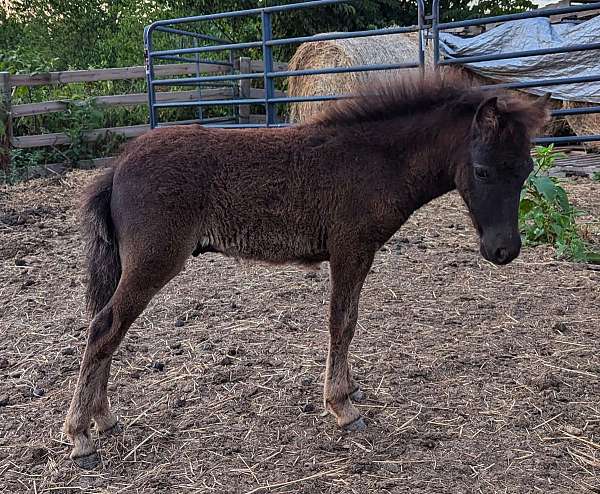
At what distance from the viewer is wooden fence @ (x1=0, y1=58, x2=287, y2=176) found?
10094mm

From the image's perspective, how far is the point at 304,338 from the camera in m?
4.40

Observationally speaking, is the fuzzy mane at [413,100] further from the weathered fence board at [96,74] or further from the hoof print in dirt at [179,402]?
the weathered fence board at [96,74]

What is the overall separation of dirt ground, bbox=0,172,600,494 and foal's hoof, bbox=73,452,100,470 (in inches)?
2.0

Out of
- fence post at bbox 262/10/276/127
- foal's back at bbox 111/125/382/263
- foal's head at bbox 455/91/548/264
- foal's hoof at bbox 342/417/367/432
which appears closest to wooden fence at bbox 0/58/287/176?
fence post at bbox 262/10/276/127

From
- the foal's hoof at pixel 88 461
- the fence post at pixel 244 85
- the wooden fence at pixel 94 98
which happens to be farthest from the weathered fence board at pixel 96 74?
the foal's hoof at pixel 88 461

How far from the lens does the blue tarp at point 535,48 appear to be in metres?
9.66

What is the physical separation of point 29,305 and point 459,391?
11.1ft

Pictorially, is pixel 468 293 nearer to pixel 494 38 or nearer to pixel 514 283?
pixel 514 283

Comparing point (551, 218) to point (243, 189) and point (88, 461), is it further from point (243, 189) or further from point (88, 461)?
point (88, 461)

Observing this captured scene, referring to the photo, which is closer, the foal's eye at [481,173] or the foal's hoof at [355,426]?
the foal's eye at [481,173]

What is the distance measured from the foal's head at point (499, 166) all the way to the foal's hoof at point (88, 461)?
2173mm

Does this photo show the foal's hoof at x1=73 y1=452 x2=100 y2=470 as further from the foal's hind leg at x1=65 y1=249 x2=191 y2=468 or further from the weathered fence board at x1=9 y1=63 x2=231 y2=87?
the weathered fence board at x1=9 y1=63 x2=231 y2=87

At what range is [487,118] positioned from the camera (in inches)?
118

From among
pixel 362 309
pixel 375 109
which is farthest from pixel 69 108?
pixel 375 109
